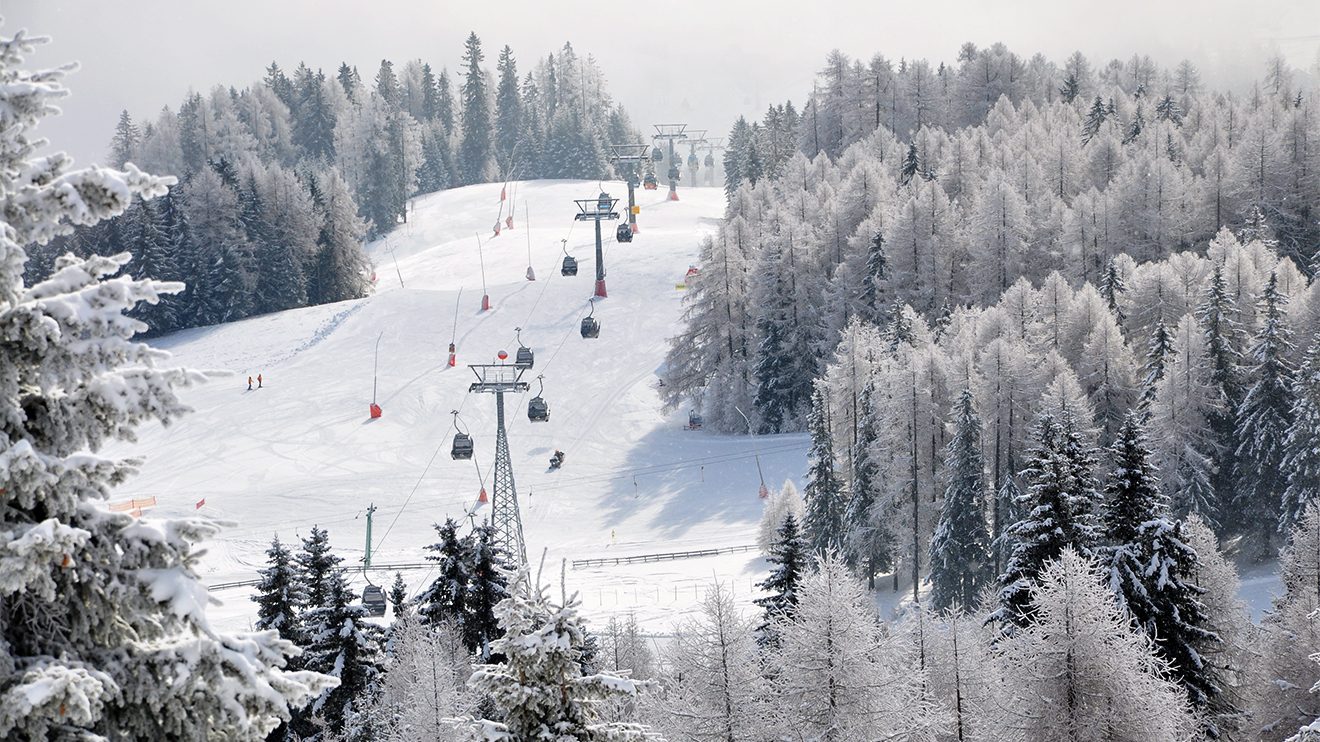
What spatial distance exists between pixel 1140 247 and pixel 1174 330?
916 inches

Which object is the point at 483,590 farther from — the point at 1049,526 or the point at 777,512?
the point at 777,512

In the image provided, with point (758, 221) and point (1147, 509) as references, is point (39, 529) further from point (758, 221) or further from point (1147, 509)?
point (758, 221)

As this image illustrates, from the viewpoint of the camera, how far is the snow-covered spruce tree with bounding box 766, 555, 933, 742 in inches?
934

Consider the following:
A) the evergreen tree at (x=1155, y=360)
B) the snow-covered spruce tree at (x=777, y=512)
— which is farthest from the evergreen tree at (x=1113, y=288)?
the snow-covered spruce tree at (x=777, y=512)

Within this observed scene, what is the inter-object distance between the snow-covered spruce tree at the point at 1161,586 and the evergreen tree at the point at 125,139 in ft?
531

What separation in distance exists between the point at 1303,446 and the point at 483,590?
31269 millimetres

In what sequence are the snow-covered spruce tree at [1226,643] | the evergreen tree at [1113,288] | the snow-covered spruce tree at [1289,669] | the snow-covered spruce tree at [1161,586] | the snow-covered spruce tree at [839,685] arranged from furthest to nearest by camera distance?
the evergreen tree at [1113,288] < the snow-covered spruce tree at [1289,669] < the snow-covered spruce tree at [1226,643] < the snow-covered spruce tree at [1161,586] < the snow-covered spruce tree at [839,685]

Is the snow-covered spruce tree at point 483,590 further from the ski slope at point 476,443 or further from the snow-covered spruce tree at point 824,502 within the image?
the snow-covered spruce tree at point 824,502

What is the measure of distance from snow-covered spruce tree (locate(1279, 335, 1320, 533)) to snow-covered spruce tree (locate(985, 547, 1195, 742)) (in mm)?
28001

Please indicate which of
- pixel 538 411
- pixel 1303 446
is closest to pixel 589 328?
pixel 538 411

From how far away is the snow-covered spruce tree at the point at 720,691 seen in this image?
24812mm

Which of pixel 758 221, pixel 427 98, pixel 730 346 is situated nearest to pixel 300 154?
pixel 427 98

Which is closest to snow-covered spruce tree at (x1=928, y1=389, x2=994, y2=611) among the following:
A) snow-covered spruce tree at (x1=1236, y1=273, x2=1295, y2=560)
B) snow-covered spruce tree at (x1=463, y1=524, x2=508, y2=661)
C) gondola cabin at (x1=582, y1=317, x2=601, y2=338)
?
snow-covered spruce tree at (x1=1236, y1=273, x2=1295, y2=560)

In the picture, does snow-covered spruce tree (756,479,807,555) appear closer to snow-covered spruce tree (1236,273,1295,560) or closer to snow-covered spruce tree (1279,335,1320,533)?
snow-covered spruce tree (1236,273,1295,560)
